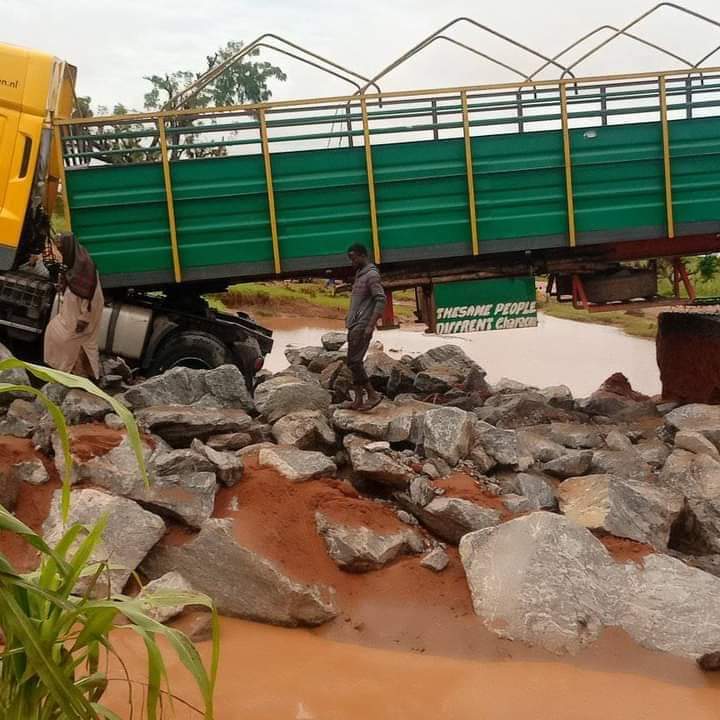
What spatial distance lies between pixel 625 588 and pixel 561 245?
348cm

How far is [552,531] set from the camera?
371cm

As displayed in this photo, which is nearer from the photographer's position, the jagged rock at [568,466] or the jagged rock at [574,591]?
the jagged rock at [574,591]

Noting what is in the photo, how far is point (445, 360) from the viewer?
8.60 m

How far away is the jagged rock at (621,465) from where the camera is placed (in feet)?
16.1

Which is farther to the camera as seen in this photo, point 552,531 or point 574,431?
point 574,431

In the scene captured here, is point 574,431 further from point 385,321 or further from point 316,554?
point 316,554

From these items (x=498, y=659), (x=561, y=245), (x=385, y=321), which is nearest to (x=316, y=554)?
(x=498, y=659)

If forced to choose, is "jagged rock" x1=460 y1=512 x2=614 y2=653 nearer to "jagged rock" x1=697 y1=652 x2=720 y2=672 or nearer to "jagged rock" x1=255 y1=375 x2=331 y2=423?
"jagged rock" x1=697 y1=652 x2=720 y2=672

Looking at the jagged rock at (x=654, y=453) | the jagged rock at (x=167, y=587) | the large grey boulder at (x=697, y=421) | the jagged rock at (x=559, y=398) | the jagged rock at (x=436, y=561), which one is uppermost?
the large grey boulder at (x=697, y=421)

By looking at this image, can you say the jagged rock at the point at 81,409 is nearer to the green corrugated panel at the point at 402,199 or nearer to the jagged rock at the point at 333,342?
the green corrugated panel at the point at 402,199

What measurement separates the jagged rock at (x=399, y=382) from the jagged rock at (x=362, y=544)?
10.7 feet

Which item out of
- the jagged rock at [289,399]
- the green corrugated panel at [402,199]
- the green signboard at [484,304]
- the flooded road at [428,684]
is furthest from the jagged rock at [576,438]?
the flooded road at [428,684]

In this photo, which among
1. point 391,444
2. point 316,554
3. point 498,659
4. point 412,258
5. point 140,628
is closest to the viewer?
point 140,628

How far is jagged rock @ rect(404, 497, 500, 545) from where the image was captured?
158 inches
